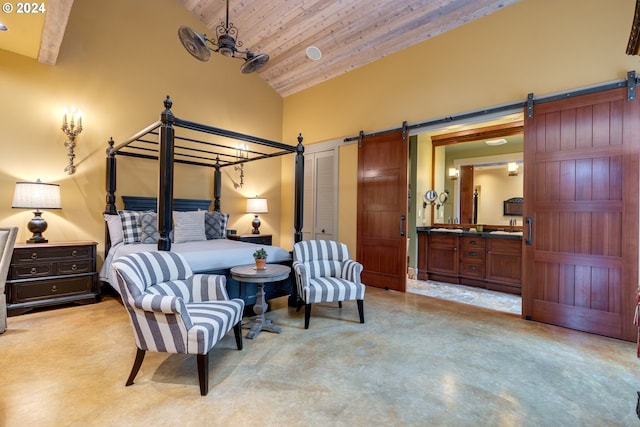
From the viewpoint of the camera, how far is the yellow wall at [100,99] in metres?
3.75

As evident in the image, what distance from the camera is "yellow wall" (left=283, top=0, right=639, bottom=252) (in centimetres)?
306

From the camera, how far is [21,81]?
3732 millimetres

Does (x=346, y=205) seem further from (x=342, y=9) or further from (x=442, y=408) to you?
(x=442, y=408)

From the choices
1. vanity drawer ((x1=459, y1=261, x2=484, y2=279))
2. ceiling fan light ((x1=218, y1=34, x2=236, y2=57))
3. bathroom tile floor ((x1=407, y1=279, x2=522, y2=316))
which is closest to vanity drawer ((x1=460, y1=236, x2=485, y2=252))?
vanity drawer ((x1=459, y1=261, x2=484, y2=279))

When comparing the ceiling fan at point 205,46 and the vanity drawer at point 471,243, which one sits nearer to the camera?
the ceiling fan at point 205,46

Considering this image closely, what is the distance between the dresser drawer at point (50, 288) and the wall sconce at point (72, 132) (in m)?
1.46

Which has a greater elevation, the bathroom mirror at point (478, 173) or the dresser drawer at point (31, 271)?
the bathroom mirror at point (478, 173)

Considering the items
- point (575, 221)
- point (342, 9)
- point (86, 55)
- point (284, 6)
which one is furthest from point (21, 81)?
point (575, 221)

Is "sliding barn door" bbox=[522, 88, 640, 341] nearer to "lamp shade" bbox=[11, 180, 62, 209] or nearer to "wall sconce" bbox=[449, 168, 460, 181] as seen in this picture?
"wall sconce" bbox=[449, 168, 460, 181]

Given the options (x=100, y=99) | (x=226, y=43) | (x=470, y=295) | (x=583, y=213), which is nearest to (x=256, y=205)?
(x=100, y=99)

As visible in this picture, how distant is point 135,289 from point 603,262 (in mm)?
4166

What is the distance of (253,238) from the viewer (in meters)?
5.49

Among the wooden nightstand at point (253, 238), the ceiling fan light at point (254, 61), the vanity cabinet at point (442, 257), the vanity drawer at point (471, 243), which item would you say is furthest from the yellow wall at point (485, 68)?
the ceiling fan light at point (254, 61)

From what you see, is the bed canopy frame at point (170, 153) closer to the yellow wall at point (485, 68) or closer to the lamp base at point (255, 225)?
the lamp base at point (255, 225)
